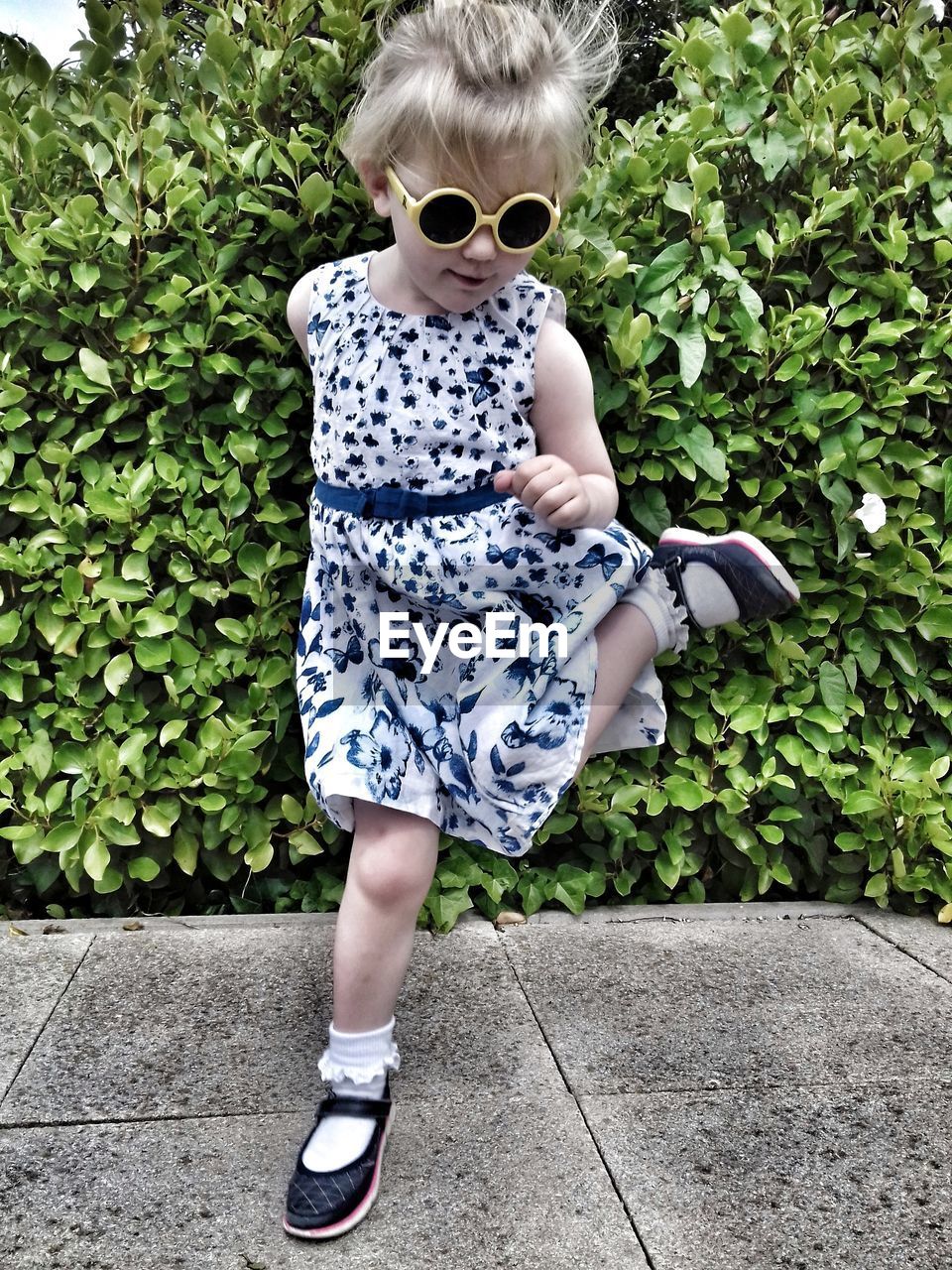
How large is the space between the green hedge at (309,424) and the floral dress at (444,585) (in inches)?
20.8

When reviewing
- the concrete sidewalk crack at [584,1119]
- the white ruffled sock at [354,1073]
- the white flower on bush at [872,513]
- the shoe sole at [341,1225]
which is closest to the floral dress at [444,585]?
the white ruffled sock at [354,1073]

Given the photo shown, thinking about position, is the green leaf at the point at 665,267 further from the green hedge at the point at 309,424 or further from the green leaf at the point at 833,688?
the green leaf at the point at 833,688

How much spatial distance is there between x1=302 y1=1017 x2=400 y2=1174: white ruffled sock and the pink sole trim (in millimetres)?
1011

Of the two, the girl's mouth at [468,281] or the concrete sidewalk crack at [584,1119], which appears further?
the girl's mouth at [468,281]

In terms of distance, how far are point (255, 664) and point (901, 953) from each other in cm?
158

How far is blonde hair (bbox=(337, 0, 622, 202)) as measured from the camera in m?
1.58

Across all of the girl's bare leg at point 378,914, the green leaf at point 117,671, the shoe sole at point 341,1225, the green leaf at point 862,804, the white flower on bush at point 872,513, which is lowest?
the shoe sole at point 341,1225

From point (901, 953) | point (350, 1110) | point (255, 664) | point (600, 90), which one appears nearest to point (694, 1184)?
point (350, 1110)

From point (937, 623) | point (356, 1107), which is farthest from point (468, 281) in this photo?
point (937, 623)

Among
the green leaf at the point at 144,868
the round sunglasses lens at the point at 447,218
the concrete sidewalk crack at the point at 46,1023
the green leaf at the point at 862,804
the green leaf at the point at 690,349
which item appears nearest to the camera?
the round sunglasses lens at the point at 447,218

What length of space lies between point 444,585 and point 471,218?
22.1 inches

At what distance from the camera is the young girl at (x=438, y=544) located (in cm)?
168

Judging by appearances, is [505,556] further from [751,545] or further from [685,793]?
[685,793]

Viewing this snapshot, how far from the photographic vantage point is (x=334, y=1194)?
161cm
